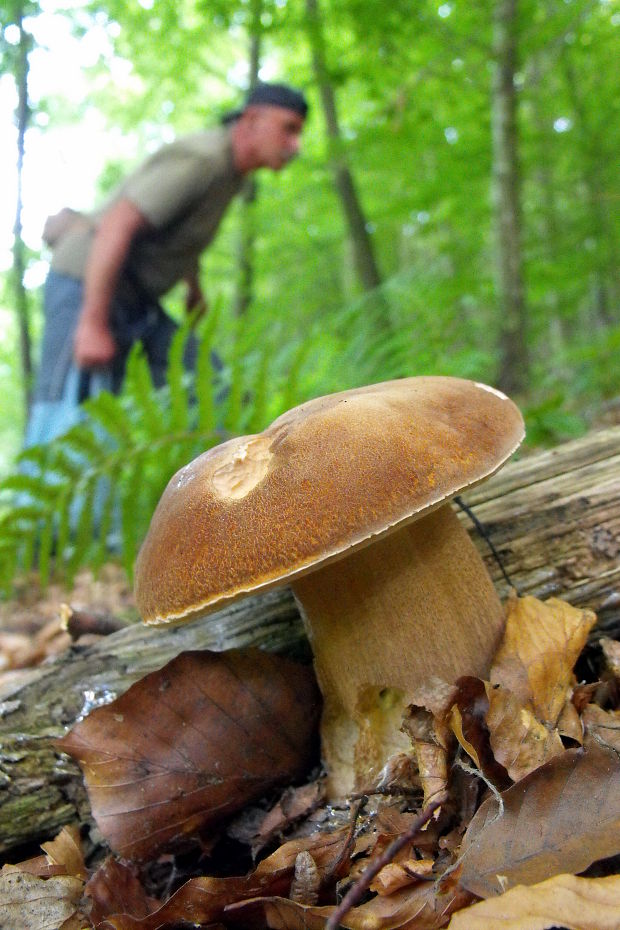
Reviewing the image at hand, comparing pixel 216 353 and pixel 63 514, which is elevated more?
pixel 216 353

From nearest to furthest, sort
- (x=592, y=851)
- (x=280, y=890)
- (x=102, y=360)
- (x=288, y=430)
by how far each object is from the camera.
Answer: (x=592, y=851) → (x=280, y=890) → (x=288, y=430) → (x=102, y=360)

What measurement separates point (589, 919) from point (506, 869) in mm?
160

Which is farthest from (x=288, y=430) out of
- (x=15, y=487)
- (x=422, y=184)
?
(x=422, y=184)

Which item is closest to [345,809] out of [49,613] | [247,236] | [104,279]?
[49,613]

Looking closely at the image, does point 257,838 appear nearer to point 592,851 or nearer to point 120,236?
point 592,851

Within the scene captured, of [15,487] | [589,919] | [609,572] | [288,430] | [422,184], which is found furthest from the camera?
[422,184]

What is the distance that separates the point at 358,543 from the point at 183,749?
29.5 inches

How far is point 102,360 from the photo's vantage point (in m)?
4.37

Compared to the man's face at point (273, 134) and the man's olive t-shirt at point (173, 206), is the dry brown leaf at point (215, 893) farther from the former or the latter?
the man's face at point (273, 134)

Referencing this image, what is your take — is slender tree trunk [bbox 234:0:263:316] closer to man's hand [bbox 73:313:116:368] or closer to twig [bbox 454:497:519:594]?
man's hand [bbox 73:313:116:368]

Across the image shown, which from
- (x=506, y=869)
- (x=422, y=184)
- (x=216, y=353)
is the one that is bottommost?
(x=506, y=869)

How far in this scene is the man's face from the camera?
4.94 meters

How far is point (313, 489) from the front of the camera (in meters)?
1.20

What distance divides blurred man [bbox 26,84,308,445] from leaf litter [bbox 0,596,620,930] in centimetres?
336
